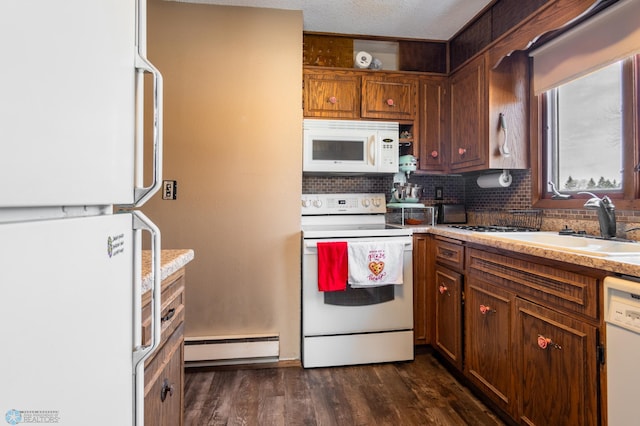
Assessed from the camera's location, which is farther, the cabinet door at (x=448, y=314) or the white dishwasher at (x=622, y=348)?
the cabinet door at (x=448, y=314)

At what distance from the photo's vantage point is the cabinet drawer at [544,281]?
1095 mm

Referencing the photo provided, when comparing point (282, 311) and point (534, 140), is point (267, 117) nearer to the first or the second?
point (282, 311)

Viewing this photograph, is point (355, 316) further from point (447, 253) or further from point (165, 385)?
point (165, 385)

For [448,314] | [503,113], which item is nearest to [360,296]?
[448,314]

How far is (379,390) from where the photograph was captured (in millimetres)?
1866

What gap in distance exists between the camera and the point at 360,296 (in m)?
2.15

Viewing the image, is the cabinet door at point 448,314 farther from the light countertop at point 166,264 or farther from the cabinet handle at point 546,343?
the light countertop at point 166,264

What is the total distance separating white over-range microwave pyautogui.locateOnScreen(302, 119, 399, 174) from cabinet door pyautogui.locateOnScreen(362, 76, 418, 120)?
0.11 meters

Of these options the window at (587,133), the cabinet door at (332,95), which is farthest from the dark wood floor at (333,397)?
the cabinet door at (332,95)

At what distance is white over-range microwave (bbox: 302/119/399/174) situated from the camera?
92.0 inches

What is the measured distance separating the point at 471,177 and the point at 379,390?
1938 mm

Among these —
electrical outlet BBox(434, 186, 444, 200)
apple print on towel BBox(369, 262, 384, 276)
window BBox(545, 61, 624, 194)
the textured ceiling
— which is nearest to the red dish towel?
apple print on towel BBox(369, 262, 384, 276)

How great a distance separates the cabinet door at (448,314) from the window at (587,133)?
3.01ft

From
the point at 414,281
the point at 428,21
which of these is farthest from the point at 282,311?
the point at 428,21
